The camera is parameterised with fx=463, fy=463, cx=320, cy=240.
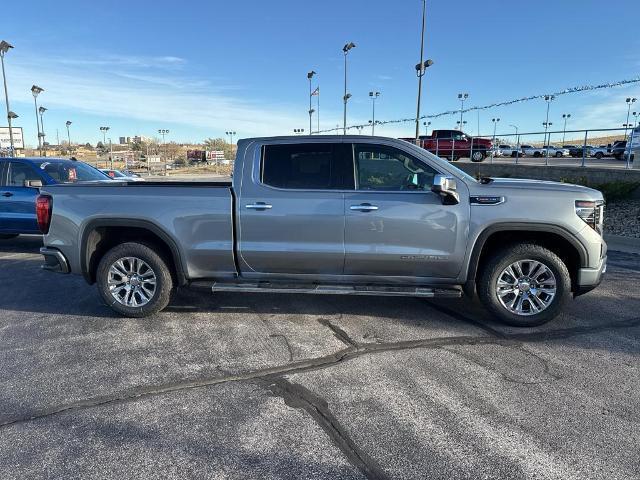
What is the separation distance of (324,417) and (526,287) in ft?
8.83

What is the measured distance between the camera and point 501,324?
4.82 metres

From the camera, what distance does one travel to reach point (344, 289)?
15.3ft

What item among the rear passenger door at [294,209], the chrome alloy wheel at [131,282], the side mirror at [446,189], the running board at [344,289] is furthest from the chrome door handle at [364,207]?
the chrome alloy wheel at [131,282]

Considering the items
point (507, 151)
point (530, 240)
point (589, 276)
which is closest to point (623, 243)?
point (589, 276)

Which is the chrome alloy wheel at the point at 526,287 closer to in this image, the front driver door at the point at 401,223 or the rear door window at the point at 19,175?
the front driver door at the point at 401,223

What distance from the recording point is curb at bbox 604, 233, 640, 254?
8.86 meters

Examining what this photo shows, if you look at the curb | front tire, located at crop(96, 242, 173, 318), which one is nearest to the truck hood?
front tire, located at crop(96, 242, 173, 318)

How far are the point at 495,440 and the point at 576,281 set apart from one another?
8.09ft

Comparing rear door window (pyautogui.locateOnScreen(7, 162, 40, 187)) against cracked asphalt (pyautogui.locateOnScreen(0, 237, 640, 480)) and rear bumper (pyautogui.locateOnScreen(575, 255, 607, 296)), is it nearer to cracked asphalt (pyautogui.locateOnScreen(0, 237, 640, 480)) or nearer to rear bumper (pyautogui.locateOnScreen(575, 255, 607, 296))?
cracked asphalt (pyautogui.locateOnScreen(0, 237, 640, 480))

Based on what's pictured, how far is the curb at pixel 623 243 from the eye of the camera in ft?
29.1

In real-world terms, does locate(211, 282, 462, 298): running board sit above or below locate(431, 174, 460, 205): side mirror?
below

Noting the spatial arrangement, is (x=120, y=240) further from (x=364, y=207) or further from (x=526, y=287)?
(x=526, y=287)

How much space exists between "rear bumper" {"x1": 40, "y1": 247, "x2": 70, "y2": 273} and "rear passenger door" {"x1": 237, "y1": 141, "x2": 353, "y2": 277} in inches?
76.8

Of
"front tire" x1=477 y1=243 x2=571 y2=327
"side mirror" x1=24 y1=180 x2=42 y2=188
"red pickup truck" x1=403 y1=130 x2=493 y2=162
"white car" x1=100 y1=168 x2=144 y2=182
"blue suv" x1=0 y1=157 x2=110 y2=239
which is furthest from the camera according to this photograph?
"red pickup truck" x1=403 y1=130 x2=493 y2=162
